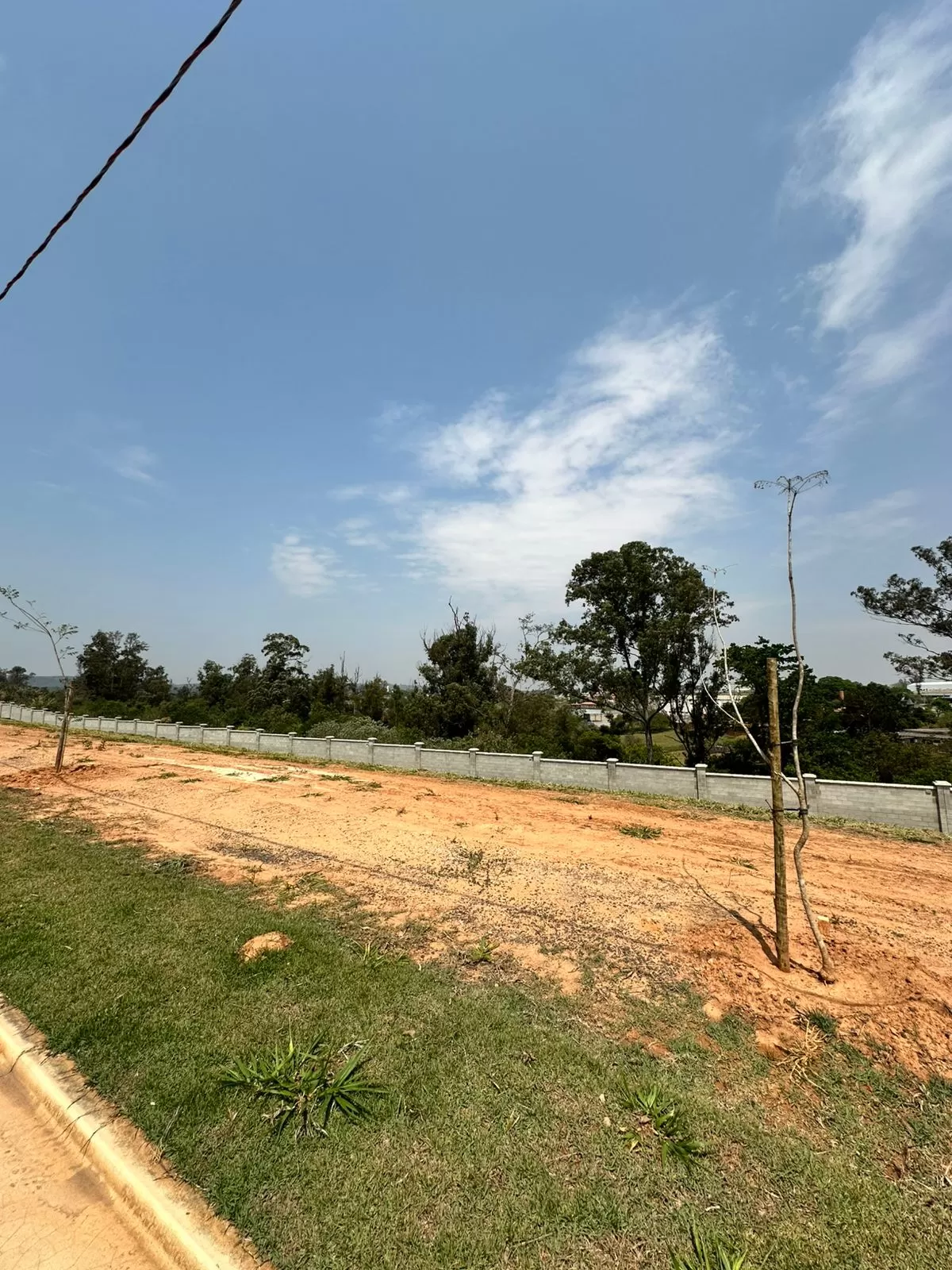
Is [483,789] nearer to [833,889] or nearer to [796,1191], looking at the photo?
[833,889]

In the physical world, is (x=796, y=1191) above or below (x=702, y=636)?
below

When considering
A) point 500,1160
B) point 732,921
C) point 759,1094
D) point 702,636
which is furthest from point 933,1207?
point 702,636

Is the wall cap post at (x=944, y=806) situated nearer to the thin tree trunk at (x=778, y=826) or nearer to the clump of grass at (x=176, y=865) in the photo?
the thin tree trunk at (x=778, y=826)

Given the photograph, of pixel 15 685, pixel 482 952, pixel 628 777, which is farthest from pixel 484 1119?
pixel 15 685

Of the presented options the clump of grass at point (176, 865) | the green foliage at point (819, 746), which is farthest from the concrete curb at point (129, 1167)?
the green foliage at point (819, 746)

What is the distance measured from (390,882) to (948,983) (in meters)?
6.11

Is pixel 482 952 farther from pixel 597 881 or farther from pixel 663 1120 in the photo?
pixel 597 881

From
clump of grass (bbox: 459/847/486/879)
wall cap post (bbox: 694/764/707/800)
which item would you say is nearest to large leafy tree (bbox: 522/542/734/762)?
wall cap post (bbox: 694/764/707/800)

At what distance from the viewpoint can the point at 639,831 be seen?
1107 cm

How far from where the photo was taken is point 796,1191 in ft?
9.06

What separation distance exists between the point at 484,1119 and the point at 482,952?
7.14 feet

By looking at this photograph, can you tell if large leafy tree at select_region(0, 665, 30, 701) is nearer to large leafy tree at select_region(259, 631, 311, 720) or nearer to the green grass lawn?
large leafy tree at select_region(259, 631, 311, 720)

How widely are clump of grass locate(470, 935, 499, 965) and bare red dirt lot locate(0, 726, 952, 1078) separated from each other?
9 centimetres

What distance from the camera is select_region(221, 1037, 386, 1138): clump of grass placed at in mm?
3154
